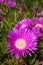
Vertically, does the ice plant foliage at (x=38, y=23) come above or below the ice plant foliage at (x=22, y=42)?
above

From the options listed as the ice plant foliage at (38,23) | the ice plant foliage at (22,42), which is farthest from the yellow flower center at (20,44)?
the ice plant foliage at (38,23)

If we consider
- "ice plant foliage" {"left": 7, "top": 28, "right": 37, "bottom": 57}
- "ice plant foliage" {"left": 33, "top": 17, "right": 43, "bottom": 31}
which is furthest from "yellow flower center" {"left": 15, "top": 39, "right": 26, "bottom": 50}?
"ice plant foliage" {"left": 33, "top": 17, "right": 43, "bottom": 31}

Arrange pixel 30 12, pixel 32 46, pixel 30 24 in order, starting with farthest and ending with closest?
pixel 30 12 < pixel 30 24 < pixel 32 46

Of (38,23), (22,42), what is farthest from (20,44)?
(38,23)

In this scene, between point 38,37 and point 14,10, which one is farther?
point 14,10

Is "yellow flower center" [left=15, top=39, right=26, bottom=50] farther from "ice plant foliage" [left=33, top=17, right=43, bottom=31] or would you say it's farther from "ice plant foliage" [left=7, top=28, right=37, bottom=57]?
"ice plant foliage" [left=33, top=17, right=43, bottom=31]

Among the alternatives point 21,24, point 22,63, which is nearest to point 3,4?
point 21,24

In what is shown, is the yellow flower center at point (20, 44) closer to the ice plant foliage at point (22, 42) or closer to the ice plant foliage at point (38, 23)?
the ice plant foliage at point (22, 42)

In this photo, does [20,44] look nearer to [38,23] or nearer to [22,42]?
[22,42]

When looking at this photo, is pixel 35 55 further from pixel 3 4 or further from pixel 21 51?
pixel 3 4
